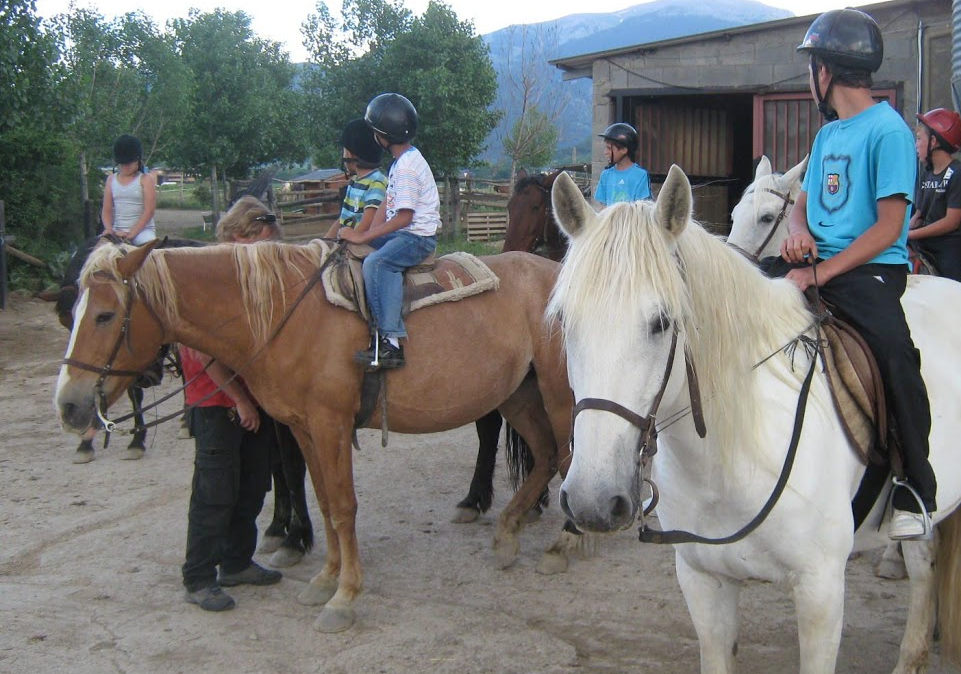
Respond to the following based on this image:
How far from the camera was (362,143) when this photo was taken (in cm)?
488

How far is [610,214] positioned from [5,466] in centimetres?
599

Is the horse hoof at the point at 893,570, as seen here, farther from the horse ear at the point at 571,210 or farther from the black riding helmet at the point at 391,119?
the black riding helmet at the point at 391,119

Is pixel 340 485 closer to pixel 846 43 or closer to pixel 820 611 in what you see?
pixel 820 611

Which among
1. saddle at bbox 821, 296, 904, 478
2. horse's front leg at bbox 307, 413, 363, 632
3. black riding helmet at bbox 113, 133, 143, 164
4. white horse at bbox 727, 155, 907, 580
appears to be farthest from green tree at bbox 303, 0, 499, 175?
saddle at bbox 821, 296, 904, 478

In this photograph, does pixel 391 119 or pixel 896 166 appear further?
pixel 391 119

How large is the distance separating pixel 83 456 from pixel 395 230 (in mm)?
3815

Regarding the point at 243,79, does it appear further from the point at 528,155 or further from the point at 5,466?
the point at 5,466

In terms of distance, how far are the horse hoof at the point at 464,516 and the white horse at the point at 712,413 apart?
9.23 ft

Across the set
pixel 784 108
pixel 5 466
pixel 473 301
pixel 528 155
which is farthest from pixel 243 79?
pixel 473 301

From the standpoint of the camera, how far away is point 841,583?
2.42 metres

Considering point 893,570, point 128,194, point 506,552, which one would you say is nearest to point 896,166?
point 893,570

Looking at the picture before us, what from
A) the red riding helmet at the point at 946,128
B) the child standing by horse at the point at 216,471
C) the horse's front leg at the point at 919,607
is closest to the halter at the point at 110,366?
the child standing by horse at the point at 216,471

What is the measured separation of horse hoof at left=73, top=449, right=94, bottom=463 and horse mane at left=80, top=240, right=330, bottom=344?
10.5 feet

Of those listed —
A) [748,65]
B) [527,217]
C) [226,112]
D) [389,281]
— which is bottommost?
[389,281]
